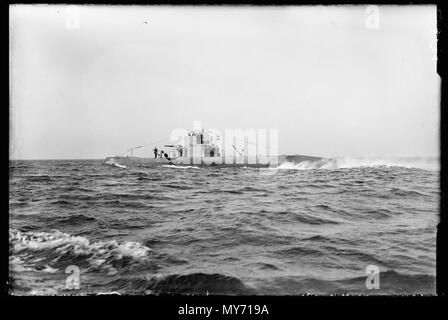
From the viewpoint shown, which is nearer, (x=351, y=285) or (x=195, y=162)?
(x=351, y=285)

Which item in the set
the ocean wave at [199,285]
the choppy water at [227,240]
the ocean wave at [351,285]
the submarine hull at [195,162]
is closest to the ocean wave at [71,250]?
the choppy water at [227,240]

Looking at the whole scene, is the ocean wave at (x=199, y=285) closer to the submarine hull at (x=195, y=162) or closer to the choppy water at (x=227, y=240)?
the choppy water at (x=227, y=240)

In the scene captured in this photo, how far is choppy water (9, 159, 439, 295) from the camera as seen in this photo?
17.3 ft

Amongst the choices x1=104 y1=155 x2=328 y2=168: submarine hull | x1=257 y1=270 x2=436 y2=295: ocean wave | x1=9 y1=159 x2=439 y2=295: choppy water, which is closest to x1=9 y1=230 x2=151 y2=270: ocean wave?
x1=9 y1=159 x2=439 y2=295: choppy water

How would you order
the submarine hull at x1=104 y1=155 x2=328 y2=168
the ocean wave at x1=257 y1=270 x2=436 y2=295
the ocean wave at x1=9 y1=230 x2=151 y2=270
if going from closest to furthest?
the ocean wave at x1=257 y1=270 x2=436 y2=295
the ocean wave at x1=9 y1=230 x2=151 y2=270
the submarine hull at x1=104 y1=155 x2=328 y2=168

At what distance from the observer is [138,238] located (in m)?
6.69

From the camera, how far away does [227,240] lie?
673 centimetres

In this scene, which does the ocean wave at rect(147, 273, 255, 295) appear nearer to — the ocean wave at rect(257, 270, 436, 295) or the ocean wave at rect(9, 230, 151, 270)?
the ocean wave at rect(257, 270, 436, 295)

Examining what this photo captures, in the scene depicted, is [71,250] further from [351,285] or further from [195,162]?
[195,162]

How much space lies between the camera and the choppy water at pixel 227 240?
5.26 m

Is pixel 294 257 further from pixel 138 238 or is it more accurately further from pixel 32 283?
pixel 32 283

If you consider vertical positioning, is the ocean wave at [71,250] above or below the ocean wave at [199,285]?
above

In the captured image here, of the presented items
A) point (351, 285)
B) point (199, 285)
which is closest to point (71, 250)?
point (199, 285)

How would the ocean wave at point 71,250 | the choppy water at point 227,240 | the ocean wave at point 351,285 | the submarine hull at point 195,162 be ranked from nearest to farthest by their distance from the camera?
the ocean wave at point 351,285, the choppy water at point 227,240, the ocean wave at point 71,250, the submarine hull at point 195,162
